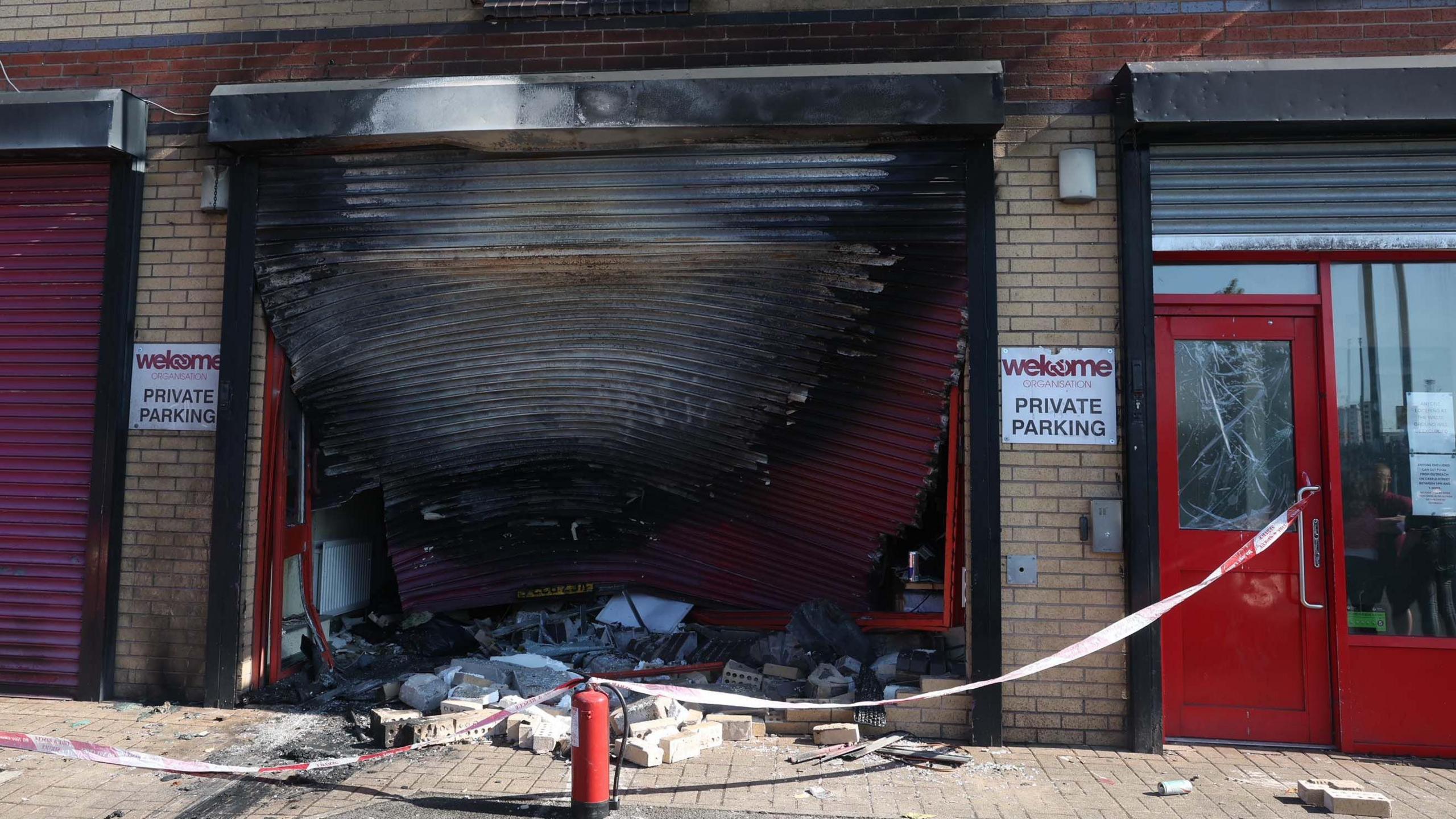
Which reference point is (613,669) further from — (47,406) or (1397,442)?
(1397,442)

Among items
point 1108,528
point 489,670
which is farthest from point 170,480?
point 1108,528

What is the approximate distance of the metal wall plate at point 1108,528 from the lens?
5055 mm

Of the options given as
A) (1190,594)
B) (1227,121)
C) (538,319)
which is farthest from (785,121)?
(1190,594)

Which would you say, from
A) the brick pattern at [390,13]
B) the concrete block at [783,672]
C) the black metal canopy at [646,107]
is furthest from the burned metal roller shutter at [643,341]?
the concrete block at [783,672]

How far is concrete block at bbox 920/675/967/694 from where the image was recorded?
516 centimetres

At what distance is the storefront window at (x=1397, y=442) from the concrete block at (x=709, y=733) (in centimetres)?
367

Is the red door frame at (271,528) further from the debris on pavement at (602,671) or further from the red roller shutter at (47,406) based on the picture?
the red roller shutter at (47,406)

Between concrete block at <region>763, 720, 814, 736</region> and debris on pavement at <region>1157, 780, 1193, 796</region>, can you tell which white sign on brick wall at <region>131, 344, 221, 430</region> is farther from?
debris on pavement at <region>1157, 780, 1193, 796</region>

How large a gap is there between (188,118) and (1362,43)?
7.27 metres

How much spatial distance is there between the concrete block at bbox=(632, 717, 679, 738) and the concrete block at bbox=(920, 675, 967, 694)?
1.45 meters

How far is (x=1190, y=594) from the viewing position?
479cm

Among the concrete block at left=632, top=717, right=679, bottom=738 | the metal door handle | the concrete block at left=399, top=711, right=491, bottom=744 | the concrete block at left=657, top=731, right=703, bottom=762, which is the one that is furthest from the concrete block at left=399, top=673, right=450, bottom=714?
the metal door handle

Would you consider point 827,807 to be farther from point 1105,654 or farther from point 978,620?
point 1105,654

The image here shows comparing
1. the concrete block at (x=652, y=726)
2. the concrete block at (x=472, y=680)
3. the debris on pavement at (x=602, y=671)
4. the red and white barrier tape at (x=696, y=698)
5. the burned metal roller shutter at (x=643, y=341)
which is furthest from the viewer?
the concrete block at (x=472, y=680)
